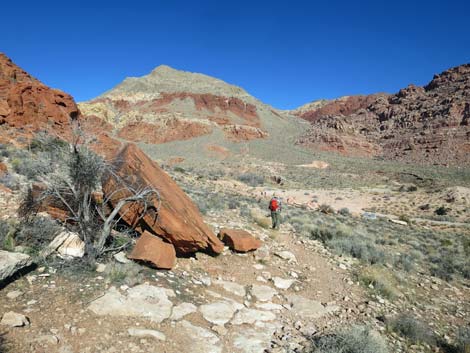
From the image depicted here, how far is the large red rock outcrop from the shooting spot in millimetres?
6043

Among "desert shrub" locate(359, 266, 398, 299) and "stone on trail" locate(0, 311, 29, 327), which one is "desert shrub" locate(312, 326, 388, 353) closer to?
"desert shrub" locate(359, 266, 398, 299)

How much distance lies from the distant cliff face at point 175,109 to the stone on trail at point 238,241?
164ft

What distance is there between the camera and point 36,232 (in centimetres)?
536

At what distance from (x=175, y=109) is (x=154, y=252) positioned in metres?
62.6

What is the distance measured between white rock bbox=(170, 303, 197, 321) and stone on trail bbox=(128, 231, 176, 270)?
3.24ft

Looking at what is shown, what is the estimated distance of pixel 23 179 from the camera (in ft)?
29.9

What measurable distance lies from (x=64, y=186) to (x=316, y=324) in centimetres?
489

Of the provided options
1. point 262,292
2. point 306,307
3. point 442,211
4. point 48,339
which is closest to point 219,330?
point 262,292

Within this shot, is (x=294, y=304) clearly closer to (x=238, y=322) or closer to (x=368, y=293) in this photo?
(x=238, y=322)

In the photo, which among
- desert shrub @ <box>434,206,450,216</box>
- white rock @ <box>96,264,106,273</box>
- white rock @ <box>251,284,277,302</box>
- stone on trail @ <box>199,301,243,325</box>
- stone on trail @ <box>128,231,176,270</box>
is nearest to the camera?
stone on trail @ <box>199,301,243,325</box>

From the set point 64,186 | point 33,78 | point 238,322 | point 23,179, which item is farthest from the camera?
point 33,78

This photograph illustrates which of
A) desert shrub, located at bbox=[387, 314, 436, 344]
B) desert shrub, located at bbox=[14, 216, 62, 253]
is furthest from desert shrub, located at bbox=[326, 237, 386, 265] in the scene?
desert shrub, located at bbox=[14, 216, 62, 253]

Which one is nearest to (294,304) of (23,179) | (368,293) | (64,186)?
(368,293)

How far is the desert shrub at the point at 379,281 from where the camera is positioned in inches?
261
